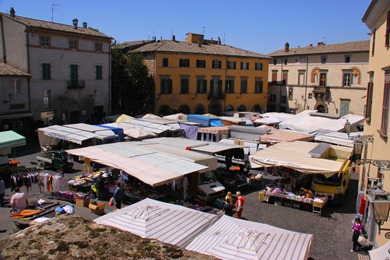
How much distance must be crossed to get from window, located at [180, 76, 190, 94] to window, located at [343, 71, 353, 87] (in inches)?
665

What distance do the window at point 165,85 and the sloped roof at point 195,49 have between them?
286 cm

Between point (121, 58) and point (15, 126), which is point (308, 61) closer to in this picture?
point (121, 58)

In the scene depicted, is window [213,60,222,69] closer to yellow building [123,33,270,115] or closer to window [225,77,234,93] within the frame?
yellow building [123,33,270,115]

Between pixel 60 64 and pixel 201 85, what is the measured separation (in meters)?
15.8

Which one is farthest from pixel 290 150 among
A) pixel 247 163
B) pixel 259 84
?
pixel 259 84

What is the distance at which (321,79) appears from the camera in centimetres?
4262

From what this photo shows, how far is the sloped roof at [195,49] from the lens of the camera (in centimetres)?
3819

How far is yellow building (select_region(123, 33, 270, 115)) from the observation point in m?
37.7

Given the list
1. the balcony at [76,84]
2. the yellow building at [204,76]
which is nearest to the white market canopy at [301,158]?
the balcony at [76,84]

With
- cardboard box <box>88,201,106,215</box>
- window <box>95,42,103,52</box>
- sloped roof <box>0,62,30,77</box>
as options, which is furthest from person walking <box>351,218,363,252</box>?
window <box>95,42,103,52</box>

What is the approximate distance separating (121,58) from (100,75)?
4.49m

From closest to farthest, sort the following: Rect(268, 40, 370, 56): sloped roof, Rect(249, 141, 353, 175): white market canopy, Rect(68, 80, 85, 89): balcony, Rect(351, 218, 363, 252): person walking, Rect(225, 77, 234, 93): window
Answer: Rect(351, 218, 363, 252): person walking, Rect(249, 141, 353, 175): white market canopy, Rect(68, 80, 85, 89): balcony, Rect(268, 40, 370, 56): sloped roof, Rect(225, 77, 234, 93): window

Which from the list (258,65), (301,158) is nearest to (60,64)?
(301,158)

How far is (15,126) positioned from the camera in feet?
87.1
